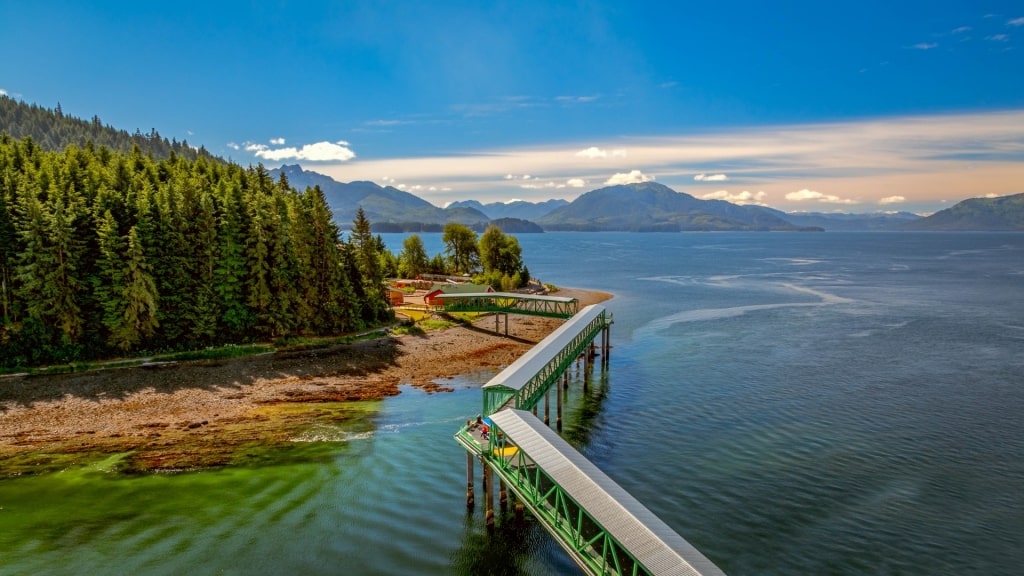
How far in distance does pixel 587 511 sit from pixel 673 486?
43.9ft

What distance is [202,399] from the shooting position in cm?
4572

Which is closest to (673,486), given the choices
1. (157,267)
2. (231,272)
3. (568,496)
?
(568,496)

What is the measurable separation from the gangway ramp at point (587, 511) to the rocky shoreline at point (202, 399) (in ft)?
60.3

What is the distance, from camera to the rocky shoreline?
36.3 m

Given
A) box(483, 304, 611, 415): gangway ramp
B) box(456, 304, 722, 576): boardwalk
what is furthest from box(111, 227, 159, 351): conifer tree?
box(456, 304, 722, 576): boardwalk

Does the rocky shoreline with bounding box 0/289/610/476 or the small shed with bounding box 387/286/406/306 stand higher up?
the small shed with bounding box 387/286/406/306

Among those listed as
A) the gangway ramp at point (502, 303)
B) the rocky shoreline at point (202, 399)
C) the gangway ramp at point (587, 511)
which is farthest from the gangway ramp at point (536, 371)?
the gangway ramp at point (502, 303)

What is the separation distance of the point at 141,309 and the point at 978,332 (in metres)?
91.6

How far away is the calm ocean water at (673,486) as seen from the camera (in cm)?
2520

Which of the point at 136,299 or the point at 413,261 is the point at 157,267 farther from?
the point at 413,261

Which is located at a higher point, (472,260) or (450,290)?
(472,260)

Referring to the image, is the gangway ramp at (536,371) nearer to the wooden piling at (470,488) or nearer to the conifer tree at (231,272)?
the wooden piling at (470,488)

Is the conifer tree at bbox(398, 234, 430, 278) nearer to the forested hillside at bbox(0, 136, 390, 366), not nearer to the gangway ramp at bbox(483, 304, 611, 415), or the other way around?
the forested hillside at bbox(0, 136, 390, 366)

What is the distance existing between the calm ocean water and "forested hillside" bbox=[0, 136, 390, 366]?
23.0 meters
